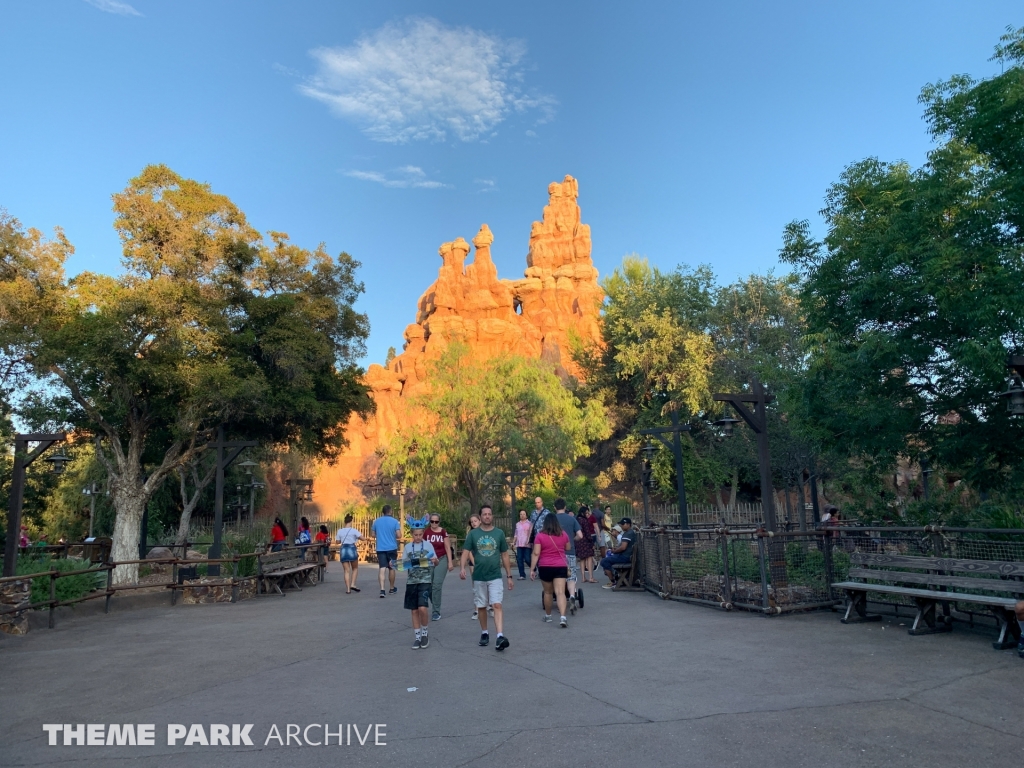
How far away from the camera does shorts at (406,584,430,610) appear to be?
8.74m

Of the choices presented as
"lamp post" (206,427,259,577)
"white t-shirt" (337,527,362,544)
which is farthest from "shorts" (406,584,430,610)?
"lamp post" (206,427,259,577)

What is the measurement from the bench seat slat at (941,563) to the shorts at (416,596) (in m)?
5.60

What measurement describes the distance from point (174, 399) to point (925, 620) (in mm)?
19244

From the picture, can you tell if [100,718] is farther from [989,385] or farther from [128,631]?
[989,385]

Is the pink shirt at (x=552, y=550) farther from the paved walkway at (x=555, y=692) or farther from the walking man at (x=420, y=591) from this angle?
the walking man at (x=420, y=591)

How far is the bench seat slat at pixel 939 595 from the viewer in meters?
7.22

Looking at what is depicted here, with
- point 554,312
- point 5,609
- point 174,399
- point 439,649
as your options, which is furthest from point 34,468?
point 554,312

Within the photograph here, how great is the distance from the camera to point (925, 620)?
8336 millimetres

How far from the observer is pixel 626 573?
1456 cm

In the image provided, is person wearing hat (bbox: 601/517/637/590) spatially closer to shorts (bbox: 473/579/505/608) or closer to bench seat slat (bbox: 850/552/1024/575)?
bench seat slat (bbox: 850/552/1024/575)

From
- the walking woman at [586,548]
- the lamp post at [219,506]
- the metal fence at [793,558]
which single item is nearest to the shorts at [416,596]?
the metal fence at [793,558]

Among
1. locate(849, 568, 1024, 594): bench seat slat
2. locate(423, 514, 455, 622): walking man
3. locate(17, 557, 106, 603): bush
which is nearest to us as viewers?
locate(849, 568, 1024, 594): bench seat slat

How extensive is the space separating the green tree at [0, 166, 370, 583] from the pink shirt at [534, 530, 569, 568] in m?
12.1

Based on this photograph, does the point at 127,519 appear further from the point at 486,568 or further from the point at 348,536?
the point at 486,568
